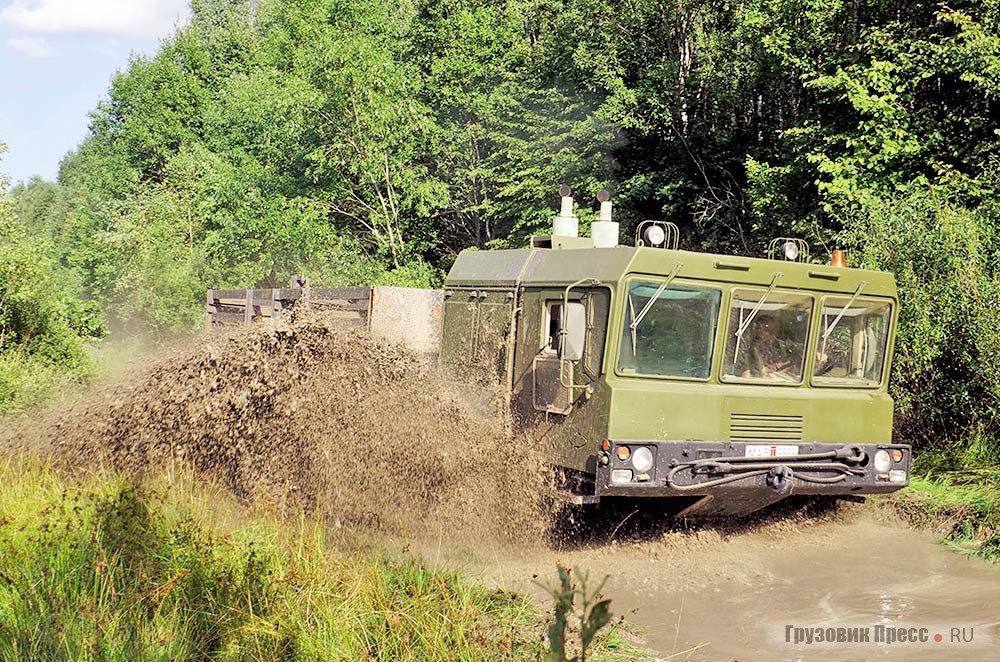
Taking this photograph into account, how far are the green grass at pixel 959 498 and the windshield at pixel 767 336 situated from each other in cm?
229

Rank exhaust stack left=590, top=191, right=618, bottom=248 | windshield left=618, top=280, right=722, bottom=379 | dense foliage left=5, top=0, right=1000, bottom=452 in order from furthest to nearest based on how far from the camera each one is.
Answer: dense foliage left=5, top=0, right=1000, bottom=452
exhaust stack left=590, top=191, right=618, bottom=248
windshield left=618, top=280, right=722, bottom=379

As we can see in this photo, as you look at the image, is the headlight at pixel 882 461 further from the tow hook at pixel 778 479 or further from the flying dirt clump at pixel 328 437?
the flying dirt clump at pixel 328 437

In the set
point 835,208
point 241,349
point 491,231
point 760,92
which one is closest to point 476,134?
point 491,231

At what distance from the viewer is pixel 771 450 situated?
310 inches

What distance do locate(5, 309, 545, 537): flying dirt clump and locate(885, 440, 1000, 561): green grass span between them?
397 cm

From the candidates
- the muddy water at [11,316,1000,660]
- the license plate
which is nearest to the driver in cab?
the license plate

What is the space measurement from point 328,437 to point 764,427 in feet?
11.7

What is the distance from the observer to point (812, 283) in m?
8.23

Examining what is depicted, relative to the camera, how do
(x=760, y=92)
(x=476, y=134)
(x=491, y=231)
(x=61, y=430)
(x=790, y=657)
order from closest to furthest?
(x=790, y=657) < (x=61, y=430) < (x=760, y=92) < (x=476, y=134) < (x=491, y=231)

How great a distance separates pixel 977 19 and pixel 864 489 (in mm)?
9963

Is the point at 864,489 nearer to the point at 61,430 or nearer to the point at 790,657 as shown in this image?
the point at 790,657

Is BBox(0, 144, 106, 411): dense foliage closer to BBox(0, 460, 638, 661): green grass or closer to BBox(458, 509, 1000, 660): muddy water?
BBox(0, 460, 638, 661): green grass

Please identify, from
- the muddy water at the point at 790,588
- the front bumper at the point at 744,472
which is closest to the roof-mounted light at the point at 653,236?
the front bumper at the point at 744,472

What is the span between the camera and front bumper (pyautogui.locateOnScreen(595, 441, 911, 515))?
24.3 ft
